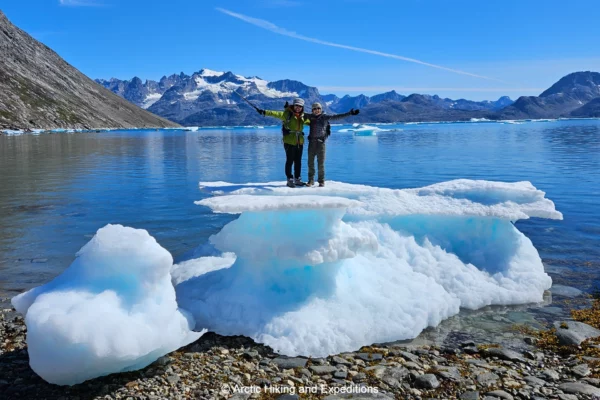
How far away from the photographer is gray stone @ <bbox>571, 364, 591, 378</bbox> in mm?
6676

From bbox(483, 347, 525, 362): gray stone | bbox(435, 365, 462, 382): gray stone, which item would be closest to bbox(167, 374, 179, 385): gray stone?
bbox(435, 365, 462, 382): gray stone

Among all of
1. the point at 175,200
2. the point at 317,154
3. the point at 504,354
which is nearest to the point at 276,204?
the point at 504,354

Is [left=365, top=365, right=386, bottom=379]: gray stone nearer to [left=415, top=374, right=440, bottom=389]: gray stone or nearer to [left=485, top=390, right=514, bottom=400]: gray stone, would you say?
[left=415, top=374, right=440, bottom=389]: gray stone

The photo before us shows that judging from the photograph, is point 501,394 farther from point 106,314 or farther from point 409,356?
point 106,314

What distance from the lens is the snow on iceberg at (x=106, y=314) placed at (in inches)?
235

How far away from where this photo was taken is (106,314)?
20.8 feet

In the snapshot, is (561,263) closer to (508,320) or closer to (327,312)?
(508,320)

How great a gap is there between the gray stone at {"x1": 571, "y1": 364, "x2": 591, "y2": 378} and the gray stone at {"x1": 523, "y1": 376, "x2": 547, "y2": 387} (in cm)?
61

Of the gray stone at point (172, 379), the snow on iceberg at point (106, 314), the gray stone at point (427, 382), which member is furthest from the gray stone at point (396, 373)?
the snow on iceberg at point (106, 314)

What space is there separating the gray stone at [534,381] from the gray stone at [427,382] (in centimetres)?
129

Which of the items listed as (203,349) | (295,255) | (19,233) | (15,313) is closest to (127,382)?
(203,349)

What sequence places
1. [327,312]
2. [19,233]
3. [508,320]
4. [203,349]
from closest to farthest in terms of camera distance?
[203,349] < [327,312] < [508,320] < [19,233]

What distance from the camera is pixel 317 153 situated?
1280 cm

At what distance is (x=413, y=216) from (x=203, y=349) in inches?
256
